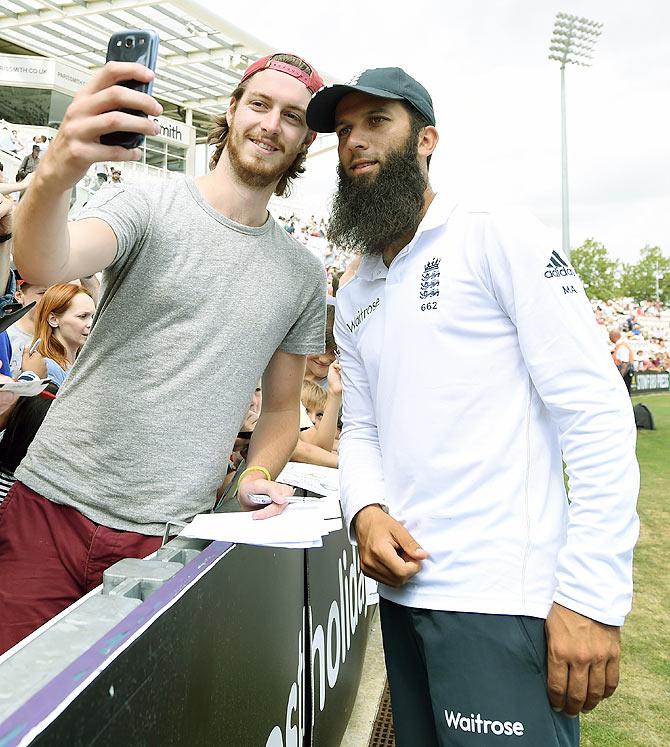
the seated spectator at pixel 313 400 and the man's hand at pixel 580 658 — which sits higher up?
the seated spectator at pixel 313 400

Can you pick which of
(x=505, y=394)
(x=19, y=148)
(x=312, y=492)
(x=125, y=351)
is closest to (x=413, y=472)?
(x=505, y=394)

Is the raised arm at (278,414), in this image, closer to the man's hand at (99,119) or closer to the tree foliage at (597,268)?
the man's hand at (99,119)

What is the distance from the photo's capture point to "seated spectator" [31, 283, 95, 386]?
3.81 meters

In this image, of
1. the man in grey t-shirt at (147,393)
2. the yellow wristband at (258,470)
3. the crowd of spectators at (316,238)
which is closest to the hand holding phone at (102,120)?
the man in grey t-shirt at (147,393)

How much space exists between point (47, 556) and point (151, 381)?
59 cm

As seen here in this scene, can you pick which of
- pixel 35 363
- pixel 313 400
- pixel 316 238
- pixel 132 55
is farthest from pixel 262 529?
pixel 316 238

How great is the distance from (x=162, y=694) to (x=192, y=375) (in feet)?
3.10

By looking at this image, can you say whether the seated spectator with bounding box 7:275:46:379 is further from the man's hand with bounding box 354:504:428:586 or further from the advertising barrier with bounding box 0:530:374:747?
the man's hand with bounding box 354:504:428:586

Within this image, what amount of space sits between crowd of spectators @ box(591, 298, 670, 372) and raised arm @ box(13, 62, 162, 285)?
29.0 metres

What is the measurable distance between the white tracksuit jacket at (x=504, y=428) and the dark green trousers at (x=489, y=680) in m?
0.04

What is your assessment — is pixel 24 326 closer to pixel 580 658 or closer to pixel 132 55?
pixel 132 55

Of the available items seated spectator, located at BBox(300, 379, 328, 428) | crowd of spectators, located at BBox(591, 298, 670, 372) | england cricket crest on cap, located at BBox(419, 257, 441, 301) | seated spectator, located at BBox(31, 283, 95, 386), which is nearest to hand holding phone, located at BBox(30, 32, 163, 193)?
england cricket crest on cap, located at BBox(419, 257, 441, 301)

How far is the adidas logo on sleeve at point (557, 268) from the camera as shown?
148 cm

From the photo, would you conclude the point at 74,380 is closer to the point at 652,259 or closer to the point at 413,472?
the point at 413,472
